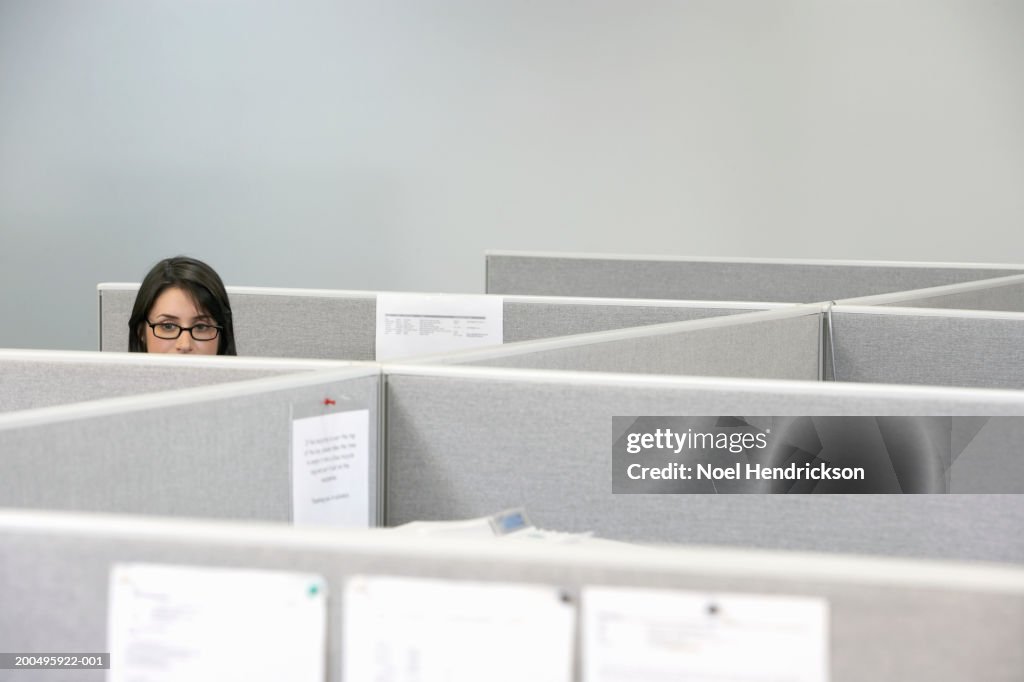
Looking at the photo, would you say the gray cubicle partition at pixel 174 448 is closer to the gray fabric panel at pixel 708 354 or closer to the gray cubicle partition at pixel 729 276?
the gray fabric panel at pixel 708 354

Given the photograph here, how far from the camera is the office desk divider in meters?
1.99

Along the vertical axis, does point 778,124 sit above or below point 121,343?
above

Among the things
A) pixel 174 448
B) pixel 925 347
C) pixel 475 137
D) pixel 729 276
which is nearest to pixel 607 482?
pixel 174 448

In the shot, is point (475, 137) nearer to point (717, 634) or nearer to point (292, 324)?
point (292, 324)

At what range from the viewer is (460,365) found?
1222mm

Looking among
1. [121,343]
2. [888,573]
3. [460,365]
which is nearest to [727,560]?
[888,573]

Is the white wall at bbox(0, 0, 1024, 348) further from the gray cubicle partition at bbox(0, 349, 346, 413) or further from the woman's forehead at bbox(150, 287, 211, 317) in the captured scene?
the gray cubicle partition at bbox(0, 349, 346, 413)

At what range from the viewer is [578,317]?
7.18 feet

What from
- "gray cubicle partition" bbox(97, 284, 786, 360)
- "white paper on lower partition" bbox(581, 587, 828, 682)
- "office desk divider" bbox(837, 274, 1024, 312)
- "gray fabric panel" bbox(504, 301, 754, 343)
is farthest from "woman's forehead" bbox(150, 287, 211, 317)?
"white paper on lower partition" bbox(581, 587, 828, 682)

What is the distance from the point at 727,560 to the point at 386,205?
12.3 feet

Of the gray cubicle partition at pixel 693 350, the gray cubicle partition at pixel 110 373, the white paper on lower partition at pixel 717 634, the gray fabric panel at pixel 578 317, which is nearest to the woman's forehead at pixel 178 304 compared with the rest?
the gray fabric panel at pixel 578 317

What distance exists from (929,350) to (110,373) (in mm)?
1199

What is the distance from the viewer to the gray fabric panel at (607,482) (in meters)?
1.10

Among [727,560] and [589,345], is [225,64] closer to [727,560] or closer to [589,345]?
[589,345]
